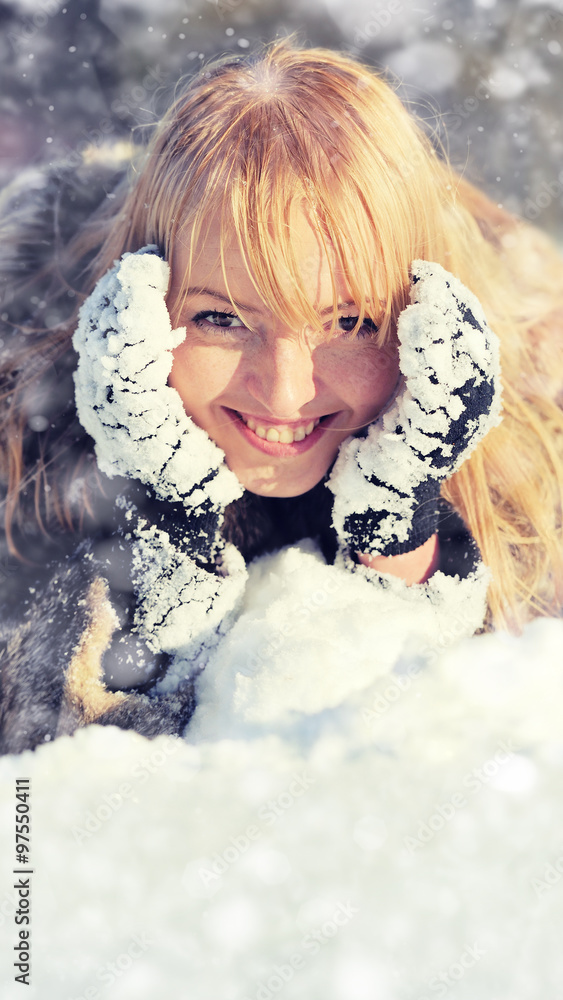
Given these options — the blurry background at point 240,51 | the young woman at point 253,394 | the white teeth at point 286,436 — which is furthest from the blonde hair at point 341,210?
the blurry background at point 240,51

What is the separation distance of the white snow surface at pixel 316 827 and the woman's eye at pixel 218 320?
0.55 meters

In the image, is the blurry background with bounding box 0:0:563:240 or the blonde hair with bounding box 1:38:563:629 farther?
the blurry background with bounding box 0:0:563:240

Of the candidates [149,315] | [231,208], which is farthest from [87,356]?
[231,208]

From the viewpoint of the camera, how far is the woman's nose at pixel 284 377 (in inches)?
46.8

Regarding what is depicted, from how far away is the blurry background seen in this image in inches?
72.6

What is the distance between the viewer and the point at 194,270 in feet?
3.94

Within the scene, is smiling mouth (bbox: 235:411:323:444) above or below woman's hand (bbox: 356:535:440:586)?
above

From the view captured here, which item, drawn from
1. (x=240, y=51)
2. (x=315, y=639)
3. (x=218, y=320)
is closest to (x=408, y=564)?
(x=315, y=639)

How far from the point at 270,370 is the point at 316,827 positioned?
81cm

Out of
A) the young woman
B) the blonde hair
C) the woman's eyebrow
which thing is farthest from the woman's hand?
the woman's eyebrow

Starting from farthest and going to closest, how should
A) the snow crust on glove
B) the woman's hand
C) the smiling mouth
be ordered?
the woman's hand
the smiling mouth
the snow crust on glove

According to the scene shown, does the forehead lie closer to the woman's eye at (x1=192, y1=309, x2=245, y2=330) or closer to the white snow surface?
the woman's eye at (x1=192, y1=309, x2=245, y2=330)

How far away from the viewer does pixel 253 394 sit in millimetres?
1249

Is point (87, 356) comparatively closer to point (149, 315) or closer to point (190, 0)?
point (149, 315)
